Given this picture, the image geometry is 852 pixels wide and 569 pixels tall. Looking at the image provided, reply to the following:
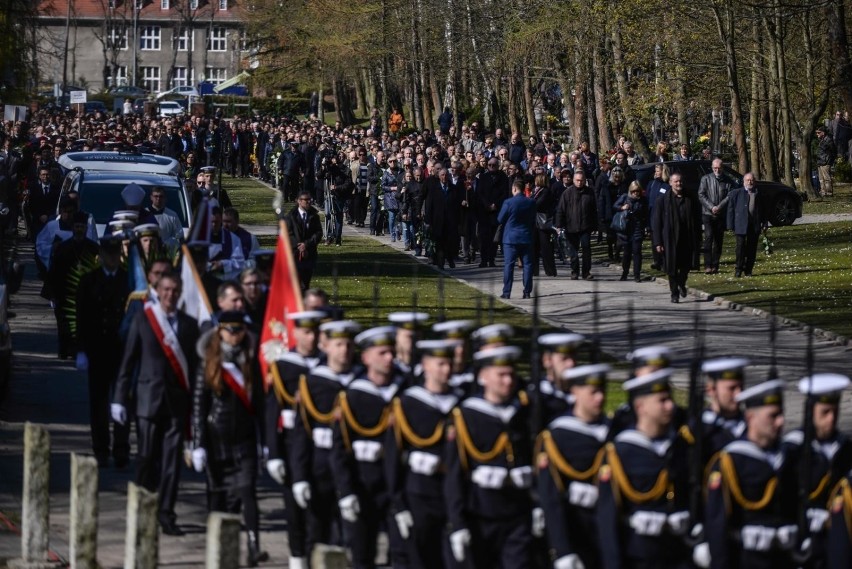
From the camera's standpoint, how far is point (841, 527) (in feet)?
25.7

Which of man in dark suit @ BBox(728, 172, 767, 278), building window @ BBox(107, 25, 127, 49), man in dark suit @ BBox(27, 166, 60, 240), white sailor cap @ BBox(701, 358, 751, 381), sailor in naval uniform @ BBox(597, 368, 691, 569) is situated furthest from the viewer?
building window @ BBox(107, 25, 127, 49)

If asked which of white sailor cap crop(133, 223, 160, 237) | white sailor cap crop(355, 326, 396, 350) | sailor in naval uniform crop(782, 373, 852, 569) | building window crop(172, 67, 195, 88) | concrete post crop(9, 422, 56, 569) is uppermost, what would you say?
building window crop(172, 67, 195, 88)

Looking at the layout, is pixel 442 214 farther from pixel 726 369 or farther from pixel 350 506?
pixel 726 369

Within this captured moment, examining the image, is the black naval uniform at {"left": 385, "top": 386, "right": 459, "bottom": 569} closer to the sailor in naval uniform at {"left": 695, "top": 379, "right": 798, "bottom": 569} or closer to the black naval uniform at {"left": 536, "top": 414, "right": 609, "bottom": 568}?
the black naval uniform at {"left": 536, "top": 414, "right": 609, "bottom": 568}

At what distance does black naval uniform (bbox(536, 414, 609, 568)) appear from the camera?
8.25 m

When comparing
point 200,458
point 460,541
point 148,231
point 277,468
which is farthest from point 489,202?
point 460,541

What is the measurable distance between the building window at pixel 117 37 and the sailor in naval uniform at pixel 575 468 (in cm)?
12559

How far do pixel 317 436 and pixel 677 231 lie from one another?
15.7m

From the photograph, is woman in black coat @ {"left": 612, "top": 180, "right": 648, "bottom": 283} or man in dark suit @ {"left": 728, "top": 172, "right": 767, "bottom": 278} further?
woman in black coat @ {"left": 612, "top": 180, "right": 648, "bottom": 283}

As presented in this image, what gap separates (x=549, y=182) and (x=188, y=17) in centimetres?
10679

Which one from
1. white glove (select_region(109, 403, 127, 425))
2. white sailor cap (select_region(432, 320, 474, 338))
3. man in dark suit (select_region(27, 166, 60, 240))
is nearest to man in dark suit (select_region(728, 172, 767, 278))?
man in dark suit (select_region(27, 166, 60, 240))

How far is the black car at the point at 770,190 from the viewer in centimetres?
3584

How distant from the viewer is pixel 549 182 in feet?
100

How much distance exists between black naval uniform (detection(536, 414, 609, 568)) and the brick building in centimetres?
12810
